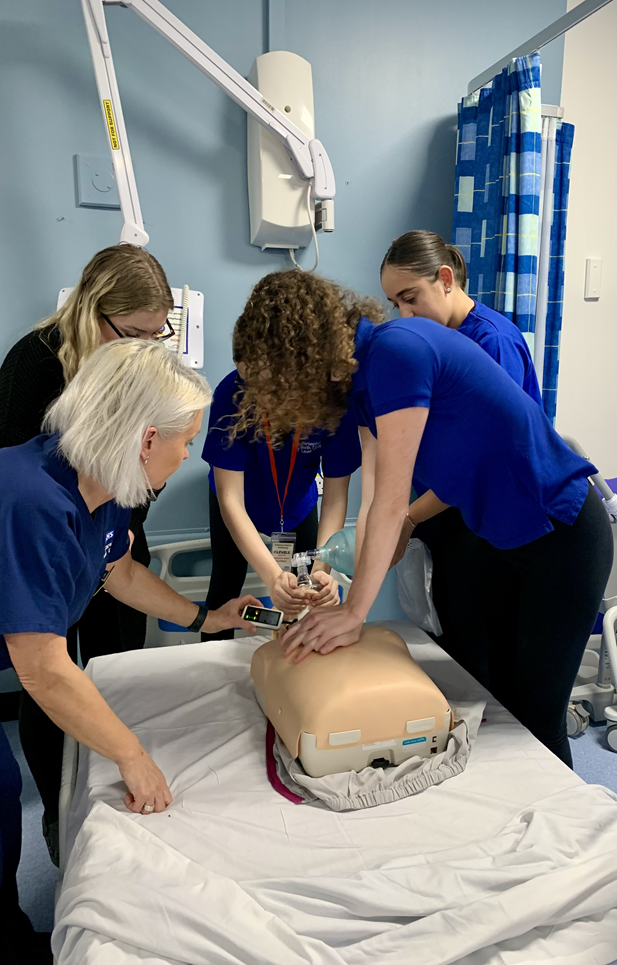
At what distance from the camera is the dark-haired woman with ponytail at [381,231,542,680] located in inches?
69.3

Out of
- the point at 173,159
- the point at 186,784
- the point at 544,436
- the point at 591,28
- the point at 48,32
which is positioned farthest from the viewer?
the point at 591,28

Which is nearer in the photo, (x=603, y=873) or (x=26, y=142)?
(x=603, y=873)

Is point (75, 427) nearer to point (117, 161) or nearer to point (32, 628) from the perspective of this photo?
point (32, 628)

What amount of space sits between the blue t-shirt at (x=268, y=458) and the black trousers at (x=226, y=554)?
0.25 ft

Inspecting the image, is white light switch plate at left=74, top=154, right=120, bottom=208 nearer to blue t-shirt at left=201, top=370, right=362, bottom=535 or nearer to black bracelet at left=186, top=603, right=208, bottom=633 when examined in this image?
blue t-shirt at left=201, top=370, right=362, bottom=535

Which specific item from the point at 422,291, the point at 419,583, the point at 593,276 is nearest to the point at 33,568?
the point at 419,583

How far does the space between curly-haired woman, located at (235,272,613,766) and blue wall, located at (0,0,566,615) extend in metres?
1.24

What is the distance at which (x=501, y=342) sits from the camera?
1.80 m

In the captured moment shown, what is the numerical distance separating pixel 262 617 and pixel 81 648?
76cm

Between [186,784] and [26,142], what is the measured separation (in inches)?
83.9

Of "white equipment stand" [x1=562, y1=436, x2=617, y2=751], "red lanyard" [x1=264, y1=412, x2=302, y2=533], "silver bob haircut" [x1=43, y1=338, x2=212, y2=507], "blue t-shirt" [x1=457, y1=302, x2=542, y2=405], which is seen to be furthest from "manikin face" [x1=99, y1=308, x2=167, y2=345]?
"white equipment stand" [x1=562, y1=436, x2=617, y2=751]

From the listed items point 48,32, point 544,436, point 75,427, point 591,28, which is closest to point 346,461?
point 544,436

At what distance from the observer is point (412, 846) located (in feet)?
3.78

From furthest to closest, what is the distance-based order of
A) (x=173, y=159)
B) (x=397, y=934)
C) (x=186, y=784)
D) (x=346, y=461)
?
(x=173, y=159) < (x=346, y=461) < (x=186, y=784) < (x=397, y=934)
